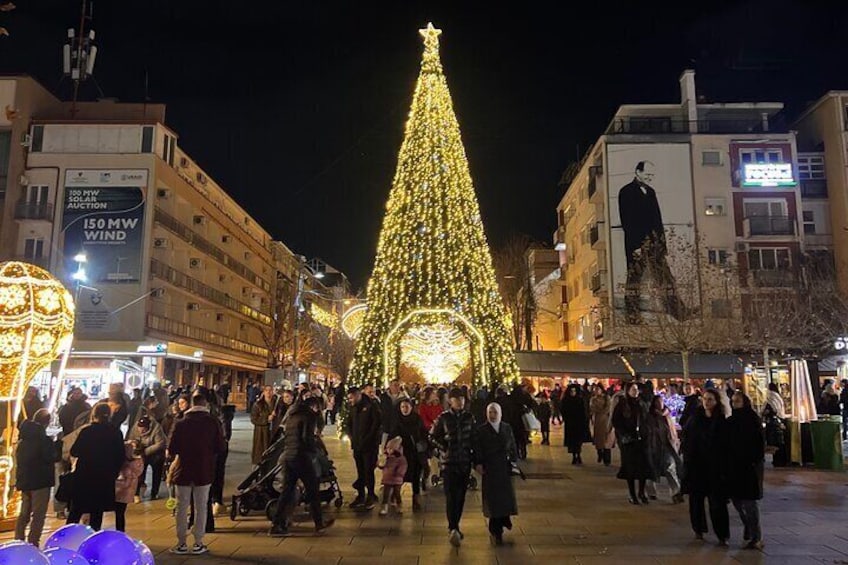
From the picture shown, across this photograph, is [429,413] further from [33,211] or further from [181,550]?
[33,211]

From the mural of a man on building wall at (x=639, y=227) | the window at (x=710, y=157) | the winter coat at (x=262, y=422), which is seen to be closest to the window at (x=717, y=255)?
the mural of a man on building wall at (x=639, y=227)

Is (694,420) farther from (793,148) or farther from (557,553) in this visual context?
(793,148)

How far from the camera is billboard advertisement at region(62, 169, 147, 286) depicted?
124 ft

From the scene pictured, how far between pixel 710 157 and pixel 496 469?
36.9 metres

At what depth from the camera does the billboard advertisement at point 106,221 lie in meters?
37.8

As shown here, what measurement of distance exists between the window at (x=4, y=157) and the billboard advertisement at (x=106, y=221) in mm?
3193

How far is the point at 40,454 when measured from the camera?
766 cm

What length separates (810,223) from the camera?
39594mm

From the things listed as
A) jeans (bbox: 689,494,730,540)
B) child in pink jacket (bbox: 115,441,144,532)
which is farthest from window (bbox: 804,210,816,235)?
child in pink jacket (bbox: 115,441,144,532)

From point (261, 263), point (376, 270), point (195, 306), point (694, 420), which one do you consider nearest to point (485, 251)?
point (376, 270)

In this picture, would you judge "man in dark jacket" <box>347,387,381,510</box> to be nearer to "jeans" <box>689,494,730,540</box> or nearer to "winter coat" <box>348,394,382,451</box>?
"winter coat" <box>348,394,382,451</box>

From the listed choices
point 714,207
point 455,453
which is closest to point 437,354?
point 714,207

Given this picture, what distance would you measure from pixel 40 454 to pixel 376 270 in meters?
15.6

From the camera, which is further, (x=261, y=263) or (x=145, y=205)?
(x=261, y=263)
